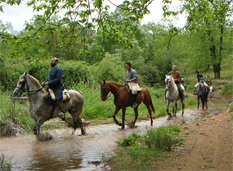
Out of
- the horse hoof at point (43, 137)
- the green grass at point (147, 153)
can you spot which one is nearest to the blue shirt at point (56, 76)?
the horse hoof at point (43, 137)

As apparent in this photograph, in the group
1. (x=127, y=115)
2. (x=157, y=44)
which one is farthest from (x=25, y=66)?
(x=157, y=44)

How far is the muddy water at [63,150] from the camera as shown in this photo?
20.7 feet

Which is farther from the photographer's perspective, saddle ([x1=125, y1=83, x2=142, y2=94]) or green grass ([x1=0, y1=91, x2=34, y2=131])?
saddle ([x1=125, y1=83, x2=142, y2=94])

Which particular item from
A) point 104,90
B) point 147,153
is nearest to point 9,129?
point 104,90

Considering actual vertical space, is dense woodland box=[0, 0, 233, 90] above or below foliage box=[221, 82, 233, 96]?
above

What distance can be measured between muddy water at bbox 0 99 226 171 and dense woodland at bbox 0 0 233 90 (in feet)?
8.75

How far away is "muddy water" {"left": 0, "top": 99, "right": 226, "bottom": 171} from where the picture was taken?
631cm

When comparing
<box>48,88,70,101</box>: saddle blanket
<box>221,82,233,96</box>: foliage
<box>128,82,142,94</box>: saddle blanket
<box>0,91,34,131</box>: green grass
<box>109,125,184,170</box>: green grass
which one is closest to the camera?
<box>109,125,184,170</box>: green grass

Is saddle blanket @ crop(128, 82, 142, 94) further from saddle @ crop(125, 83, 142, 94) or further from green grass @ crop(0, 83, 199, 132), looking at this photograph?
green grass @ crop(0, 83, 199, 132)

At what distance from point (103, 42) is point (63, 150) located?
11.8ft

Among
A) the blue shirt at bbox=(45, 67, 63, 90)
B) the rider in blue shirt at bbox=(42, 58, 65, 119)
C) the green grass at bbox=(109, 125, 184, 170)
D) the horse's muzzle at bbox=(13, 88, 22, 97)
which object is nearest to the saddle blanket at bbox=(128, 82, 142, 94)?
the rider in blue shirt at bbox=(42, 58, 65, 119)

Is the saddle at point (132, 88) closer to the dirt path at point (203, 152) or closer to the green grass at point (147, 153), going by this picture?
the dirt path at point (203, 152)

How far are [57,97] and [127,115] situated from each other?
711 centimetres

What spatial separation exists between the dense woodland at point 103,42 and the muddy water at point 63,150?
2.67m
